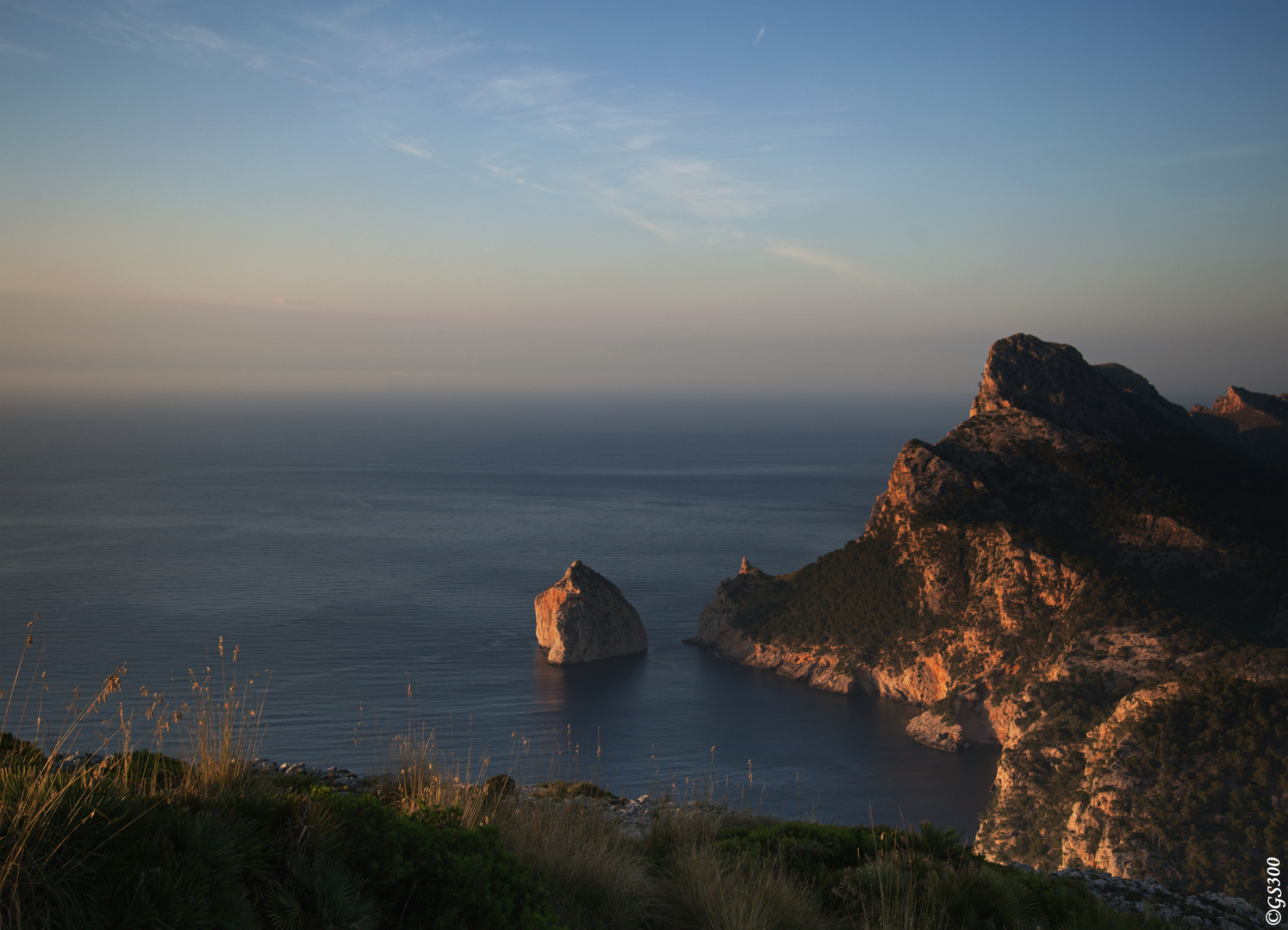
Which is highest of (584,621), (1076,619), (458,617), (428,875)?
(428,875)

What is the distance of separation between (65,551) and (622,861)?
10746cm

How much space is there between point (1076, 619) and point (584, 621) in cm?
3751

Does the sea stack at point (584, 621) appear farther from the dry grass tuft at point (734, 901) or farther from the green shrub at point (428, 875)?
the green shrub at point (428, 875)

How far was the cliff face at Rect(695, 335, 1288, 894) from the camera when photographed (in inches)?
1283

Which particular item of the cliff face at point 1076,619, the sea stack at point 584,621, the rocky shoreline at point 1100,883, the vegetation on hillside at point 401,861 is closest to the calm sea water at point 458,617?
the rocky shoreline at point 1100,883

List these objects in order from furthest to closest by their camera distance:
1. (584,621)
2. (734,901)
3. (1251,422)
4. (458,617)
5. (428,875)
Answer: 1. (1251,422)
2. (458,617)
3. (584,621)
4. (734,901)
5. (428,875)

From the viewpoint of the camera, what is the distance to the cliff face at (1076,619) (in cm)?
3259

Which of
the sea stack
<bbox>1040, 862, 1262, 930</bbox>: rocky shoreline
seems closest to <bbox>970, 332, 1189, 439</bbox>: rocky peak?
the sea stack

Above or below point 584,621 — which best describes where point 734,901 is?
above

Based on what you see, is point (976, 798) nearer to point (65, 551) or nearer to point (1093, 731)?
point (1093, 731)

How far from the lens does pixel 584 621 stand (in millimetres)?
68500

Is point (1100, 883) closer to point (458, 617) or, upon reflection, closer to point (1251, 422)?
point (458, 617)

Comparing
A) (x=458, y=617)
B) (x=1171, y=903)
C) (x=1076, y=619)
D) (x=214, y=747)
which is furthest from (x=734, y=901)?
(x=458, y=617)

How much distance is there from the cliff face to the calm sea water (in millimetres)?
4262
